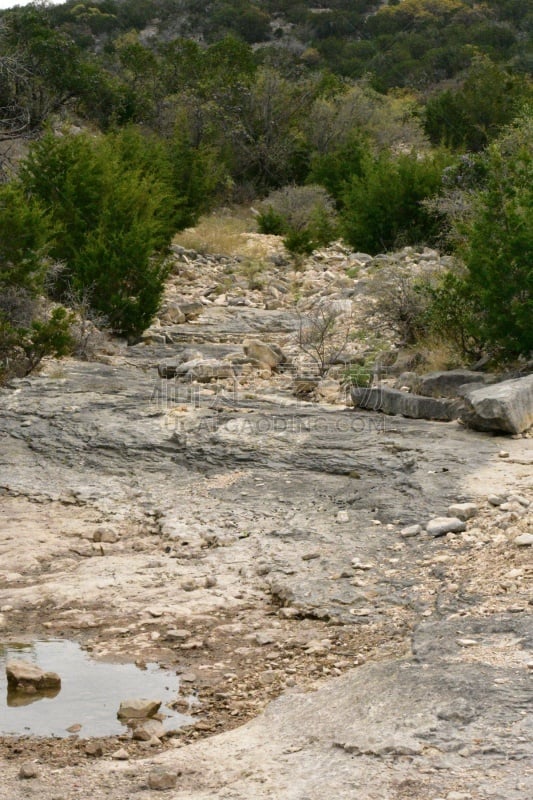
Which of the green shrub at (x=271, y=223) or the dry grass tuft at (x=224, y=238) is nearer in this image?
the dry grass tuft at (x=224, y=238)

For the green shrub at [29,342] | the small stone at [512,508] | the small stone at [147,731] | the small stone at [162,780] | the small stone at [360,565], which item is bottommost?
the green shrub at [29,342]

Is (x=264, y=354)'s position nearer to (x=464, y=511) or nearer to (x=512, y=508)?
(x=464, y=511)

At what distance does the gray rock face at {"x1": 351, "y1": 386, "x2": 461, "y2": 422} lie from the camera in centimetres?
734

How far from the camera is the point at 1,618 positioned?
4.71 meters

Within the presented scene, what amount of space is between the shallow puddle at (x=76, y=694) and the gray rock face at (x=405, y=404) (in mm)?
3736

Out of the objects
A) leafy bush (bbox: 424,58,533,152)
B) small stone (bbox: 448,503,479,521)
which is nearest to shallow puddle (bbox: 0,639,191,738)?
small stone (bbox: 448,503,479,521)

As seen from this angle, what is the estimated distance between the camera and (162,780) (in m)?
3.07

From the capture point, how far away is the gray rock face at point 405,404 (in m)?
7.34

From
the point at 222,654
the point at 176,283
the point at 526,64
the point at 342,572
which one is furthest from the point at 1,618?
the point at 526,64

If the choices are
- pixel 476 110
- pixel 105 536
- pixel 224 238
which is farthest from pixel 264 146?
pixel 105 536

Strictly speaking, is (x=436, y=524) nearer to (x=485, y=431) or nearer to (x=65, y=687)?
(x=485, y=431)

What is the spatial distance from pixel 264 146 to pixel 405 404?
20.5 m

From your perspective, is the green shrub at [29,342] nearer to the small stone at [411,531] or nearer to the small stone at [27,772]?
the small stone at [411,531]

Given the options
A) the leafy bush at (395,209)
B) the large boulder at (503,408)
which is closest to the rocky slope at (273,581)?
the large boulder at (503,408)
